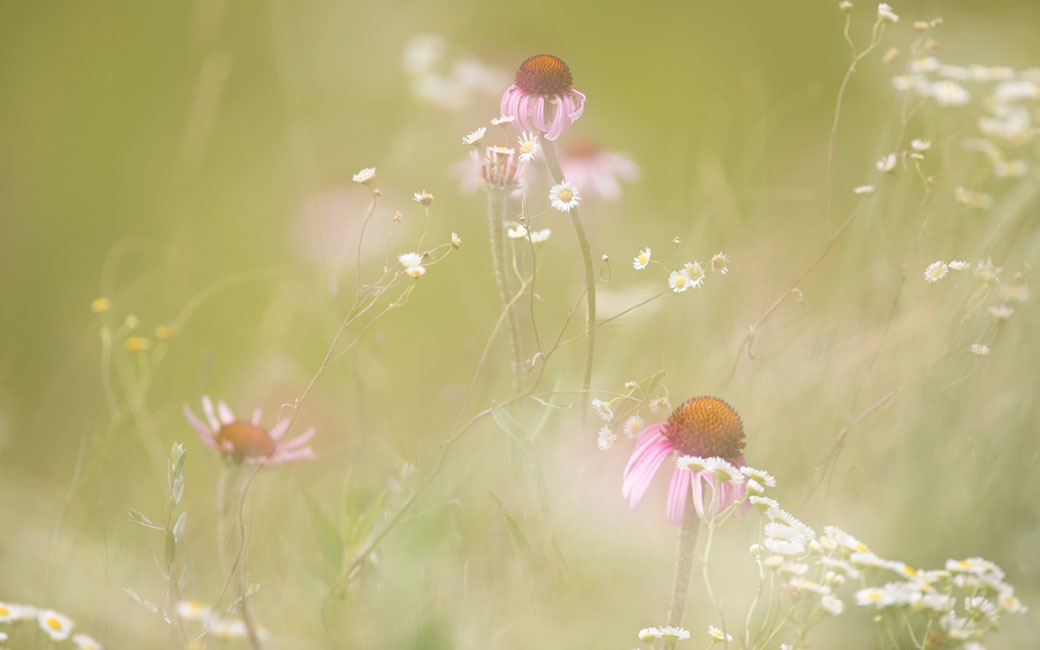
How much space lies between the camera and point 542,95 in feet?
2.58

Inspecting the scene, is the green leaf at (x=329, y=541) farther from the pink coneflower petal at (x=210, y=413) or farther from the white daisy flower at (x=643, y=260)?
the white daisy flower at (x=643, y=260)

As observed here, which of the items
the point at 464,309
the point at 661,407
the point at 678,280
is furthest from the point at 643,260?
the point at 464,309

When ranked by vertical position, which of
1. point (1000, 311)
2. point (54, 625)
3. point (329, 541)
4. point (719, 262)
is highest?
point (1000, 311)

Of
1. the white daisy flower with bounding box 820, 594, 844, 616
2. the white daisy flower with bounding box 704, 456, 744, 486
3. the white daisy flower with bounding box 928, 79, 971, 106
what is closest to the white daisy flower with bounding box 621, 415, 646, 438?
the white daisy flower with bounding box 704, 456, 744, 486

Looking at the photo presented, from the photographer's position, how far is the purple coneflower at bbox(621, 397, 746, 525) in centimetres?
71

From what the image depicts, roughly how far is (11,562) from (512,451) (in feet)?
2.33

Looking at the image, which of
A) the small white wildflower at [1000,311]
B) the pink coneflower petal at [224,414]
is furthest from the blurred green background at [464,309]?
the pink coneflower petal at [224,414]

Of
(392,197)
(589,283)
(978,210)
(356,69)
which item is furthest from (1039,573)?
(356,69)

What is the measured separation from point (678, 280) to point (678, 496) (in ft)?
0.60

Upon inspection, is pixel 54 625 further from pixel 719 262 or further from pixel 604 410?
pixel 719 262

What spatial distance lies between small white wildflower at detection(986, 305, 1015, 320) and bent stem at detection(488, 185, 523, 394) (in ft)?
1.52

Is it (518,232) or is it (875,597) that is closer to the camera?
(875,597)

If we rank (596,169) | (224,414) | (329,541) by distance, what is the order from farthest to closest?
(596,169), (224,414), (329,541)

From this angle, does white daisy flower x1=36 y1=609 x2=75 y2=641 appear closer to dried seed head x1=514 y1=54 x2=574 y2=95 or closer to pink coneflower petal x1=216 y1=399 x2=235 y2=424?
pink coneflower petal x1=216 y1=399 x2=235 y2=424
